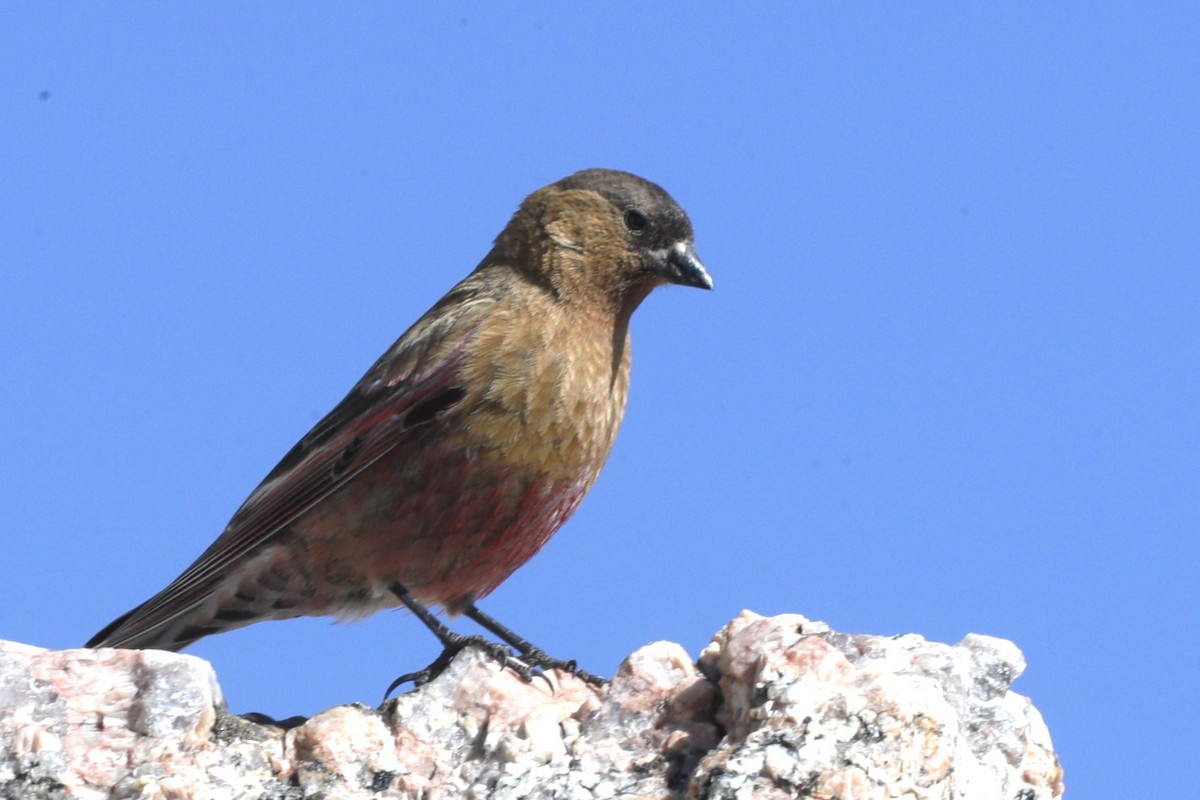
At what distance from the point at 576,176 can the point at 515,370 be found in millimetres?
1250

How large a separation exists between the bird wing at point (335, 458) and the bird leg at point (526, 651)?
0.69 metres

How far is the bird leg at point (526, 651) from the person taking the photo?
4.84 m

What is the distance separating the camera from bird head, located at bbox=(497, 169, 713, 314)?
258 inches

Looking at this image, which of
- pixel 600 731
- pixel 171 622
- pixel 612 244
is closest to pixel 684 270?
pixel 612 244

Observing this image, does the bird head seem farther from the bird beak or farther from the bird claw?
the bird claw

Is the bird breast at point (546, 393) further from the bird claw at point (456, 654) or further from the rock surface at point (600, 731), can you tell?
the rock surface at point (600, 731)

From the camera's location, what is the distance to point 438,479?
595 centimetres

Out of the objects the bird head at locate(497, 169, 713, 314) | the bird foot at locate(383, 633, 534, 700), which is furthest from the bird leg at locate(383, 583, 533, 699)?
the bird head at locate(497, 169, 713, 314)

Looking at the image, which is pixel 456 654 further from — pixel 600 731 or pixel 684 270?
pixel 684 270

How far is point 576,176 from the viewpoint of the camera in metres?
6.96

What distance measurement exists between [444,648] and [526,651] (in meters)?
0.26

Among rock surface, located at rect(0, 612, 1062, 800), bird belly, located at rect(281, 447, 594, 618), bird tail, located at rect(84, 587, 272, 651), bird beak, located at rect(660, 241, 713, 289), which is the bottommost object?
rock surface, located at rect(0, 612, 1062, 800)

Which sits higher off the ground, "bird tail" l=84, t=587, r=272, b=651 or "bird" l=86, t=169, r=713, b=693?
"bird" l=86, t=169, r=713, b=693

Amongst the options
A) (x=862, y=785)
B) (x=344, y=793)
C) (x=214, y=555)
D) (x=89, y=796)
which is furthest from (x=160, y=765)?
(x=214, y=555)
